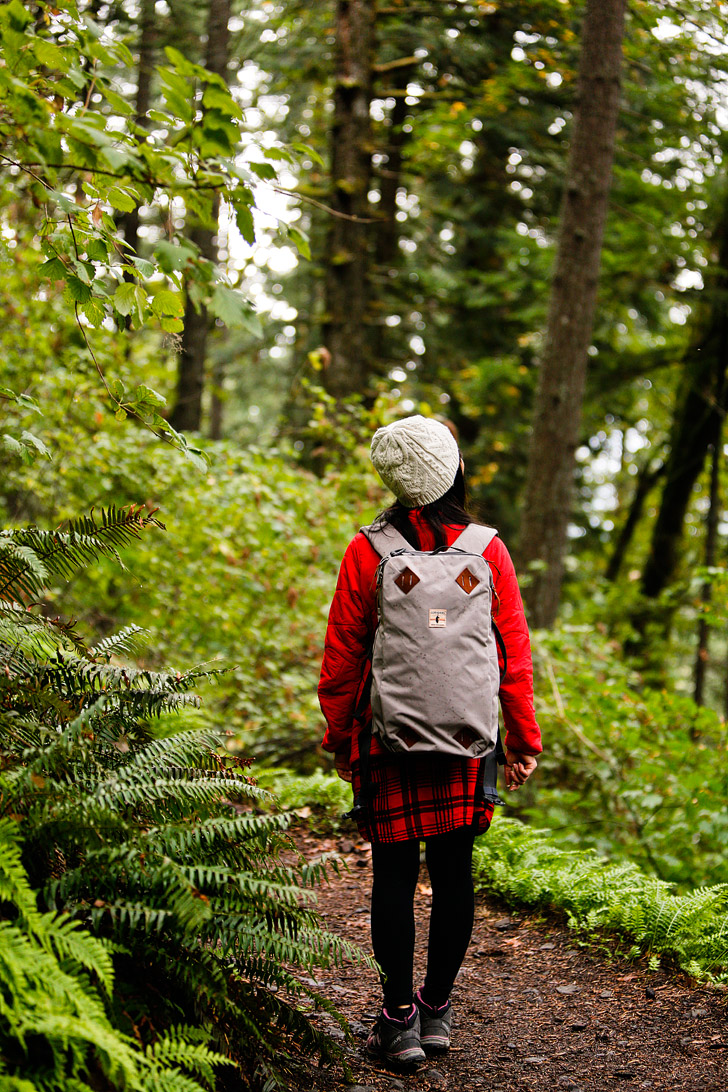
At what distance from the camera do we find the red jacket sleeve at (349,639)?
3035 mm

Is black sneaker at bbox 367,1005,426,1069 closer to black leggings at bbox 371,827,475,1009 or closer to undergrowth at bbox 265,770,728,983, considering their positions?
black leggings at bbox 371,827,475,1009

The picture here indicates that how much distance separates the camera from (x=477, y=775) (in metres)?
2.94

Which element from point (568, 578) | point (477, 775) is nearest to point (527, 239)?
point (568, 578)

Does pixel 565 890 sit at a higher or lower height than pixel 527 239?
lower

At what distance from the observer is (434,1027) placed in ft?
10.3

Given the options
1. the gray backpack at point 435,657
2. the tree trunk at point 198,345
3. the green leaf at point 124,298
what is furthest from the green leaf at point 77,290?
the tree trunk at point 198,345

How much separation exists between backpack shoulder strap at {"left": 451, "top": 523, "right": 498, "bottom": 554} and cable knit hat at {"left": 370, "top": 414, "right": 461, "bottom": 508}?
16 cm

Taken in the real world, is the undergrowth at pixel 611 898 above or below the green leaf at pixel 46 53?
below

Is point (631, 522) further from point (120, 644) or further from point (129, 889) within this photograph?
point (129, 889)

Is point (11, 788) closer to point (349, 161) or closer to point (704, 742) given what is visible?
→ point (704, 742)

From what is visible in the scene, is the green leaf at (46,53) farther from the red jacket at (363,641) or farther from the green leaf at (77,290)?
the red jacket at (363,641)

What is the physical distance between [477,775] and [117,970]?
126 cm

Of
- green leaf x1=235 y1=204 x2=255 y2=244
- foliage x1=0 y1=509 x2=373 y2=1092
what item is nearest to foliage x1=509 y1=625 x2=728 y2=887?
foliage x1=0 y1=509 x2=373 y2=1092

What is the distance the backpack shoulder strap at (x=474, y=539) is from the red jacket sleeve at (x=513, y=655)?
0.16 ft
